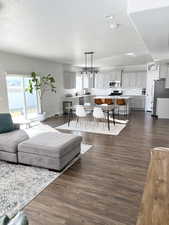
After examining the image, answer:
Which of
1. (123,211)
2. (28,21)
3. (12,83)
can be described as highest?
(28,21)

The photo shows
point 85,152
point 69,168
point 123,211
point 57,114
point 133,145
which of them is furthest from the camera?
point 57,114

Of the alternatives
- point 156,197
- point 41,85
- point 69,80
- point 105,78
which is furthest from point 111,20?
point 105,78

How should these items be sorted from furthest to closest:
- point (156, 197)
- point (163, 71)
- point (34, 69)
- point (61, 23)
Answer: point (163, 71) → point (34, 69) → point (61, 23) → point (156, 197)

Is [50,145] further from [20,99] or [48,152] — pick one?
[20,99]

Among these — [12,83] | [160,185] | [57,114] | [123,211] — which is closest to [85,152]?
[123,211]

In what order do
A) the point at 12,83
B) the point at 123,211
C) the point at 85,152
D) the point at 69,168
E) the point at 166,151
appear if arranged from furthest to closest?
the point at 12,83, the point at 85,152, the point at 69,168, the point at 123,211, the point at 166,151

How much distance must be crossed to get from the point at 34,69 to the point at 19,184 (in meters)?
5.13

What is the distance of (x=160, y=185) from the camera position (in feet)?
3.72

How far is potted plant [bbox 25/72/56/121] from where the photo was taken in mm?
6295

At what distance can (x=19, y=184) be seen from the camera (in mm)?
2518

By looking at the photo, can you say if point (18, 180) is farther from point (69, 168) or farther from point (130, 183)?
point (130, 183)

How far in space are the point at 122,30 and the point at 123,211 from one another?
3210 mm

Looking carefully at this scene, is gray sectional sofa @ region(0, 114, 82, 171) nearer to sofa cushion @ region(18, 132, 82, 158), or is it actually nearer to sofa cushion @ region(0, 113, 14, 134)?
sofa cushion @ region(18, 132, 82, 158)

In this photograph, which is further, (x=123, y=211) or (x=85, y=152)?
(x=85, y=152)
